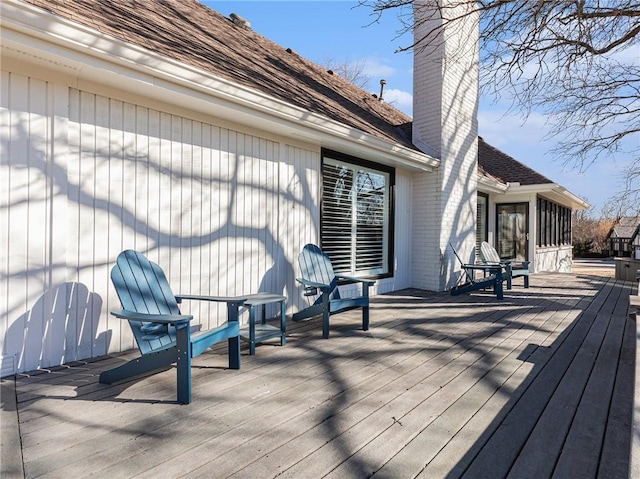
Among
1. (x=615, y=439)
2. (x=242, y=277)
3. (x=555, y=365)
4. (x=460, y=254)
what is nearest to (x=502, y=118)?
(x=460, y=254)

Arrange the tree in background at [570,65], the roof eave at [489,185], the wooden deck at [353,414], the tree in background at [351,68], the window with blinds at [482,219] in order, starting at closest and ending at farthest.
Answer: the wooden deck at [353,414] < the tree in background at [570,65] < the roof eave at [489,185] < the window with blinds at [482,219] < the tree in background at [351,68]

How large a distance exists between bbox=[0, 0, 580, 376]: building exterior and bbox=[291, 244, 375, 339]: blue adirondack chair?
48 cm

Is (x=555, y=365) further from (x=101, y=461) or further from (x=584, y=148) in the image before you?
(x=584, y=148)

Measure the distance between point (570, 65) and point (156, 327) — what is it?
6.46 metres

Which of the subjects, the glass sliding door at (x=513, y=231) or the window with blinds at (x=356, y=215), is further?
the glass sliding door at (x=513, y=231)

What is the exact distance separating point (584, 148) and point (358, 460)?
8402 millimetres

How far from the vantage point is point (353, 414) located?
2.16 m

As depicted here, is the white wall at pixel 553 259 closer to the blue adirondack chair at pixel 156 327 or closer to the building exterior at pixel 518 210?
the building exterior at pixel 518 210

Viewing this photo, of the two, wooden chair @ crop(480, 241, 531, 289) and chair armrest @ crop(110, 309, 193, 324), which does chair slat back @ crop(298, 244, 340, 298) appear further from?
wooden chair @ crop(480, 241, 531, 289)

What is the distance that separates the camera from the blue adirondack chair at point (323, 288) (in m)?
3.82

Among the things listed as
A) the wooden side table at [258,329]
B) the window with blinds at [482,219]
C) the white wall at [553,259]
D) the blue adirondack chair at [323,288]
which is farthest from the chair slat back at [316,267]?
the white wall at [553,259]

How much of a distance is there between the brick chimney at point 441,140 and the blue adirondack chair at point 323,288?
9.64 ft

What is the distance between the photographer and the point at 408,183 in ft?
23.4

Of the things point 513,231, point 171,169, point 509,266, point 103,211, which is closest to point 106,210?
point 103,211
